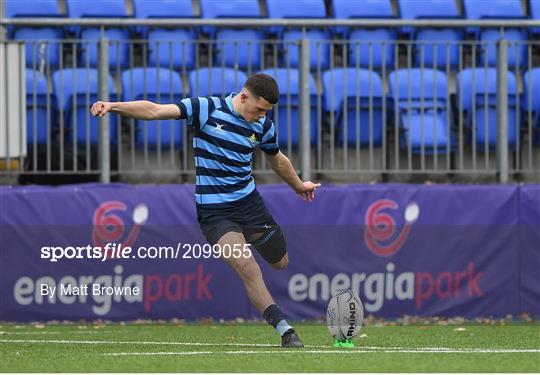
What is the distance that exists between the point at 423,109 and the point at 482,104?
712 mm

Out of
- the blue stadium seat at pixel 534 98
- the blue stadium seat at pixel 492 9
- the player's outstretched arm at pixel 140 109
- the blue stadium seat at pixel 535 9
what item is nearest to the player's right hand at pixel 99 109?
the player's outstretched arm at pixel 140 109

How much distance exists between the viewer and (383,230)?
46.9 feet

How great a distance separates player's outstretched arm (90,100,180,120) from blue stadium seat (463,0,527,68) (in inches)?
241

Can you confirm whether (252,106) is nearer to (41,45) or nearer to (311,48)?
(41,45)

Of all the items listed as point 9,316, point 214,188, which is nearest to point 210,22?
point 9,316

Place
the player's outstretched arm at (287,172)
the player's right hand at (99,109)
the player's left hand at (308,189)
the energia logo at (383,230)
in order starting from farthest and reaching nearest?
the energia logo at (383,230) → the player's left hand at (308,189) → the player's outstretched arm at (287,172) → the player's right hand at (99,109)

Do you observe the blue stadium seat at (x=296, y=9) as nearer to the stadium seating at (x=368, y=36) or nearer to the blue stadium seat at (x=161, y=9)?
the stadium seating at (x=368, y=36)

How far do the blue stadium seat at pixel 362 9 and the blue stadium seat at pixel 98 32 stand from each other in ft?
8.50

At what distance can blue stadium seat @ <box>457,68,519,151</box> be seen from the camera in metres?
15.0

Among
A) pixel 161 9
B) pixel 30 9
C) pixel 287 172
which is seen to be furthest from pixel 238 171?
pixel 30 9

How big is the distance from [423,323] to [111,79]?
425cm

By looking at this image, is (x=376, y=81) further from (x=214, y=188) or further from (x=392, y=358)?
(x=392, y=358)

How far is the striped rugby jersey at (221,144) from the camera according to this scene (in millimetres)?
9938

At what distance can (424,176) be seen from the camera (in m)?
15.3
